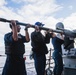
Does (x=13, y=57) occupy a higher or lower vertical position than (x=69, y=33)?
lower

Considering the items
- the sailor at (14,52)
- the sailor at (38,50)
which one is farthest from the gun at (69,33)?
the sailor at (14,52)

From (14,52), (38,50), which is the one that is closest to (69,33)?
(38,50)

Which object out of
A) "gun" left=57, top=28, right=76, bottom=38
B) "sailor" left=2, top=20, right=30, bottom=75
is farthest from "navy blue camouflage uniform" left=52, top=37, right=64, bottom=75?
"sailor" left=2, top=20, right=30, bottom=75

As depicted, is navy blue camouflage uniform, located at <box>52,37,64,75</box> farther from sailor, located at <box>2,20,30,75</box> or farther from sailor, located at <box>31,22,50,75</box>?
sailor, located at <box>2,20,30,75</box>

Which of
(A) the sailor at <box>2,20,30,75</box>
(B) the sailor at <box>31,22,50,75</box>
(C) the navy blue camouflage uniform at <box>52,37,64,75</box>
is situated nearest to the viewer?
(A) the sailor at <box>2,20,30,75</box>

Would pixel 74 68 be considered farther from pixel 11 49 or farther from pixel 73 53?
pixel 11 49

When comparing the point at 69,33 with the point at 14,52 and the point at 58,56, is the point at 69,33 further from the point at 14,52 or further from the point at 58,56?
the point at 14,52

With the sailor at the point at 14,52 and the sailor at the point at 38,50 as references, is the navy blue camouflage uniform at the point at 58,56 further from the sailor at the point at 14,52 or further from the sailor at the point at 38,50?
the sailor at the point at 14,52

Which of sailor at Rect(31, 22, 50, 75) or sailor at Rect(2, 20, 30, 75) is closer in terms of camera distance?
sailor at Rect(2, 20, 30, 75)

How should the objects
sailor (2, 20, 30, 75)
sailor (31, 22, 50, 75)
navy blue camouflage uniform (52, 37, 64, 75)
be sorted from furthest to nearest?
navy blue camouflage uniform (52, 37, 64, 75) → sailor (31, 22, 50, 75) → sailor (2, 20, 30, 75)

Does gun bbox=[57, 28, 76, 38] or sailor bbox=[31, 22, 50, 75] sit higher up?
gun bbox=[57, 28, 76, 38]

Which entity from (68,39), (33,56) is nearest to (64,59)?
(68,39)

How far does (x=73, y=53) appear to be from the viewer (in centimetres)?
567

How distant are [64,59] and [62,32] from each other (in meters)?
1.12
